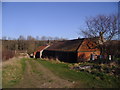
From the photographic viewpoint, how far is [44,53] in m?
40.7

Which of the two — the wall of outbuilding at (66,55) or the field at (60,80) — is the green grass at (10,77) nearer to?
the field at (60,80)

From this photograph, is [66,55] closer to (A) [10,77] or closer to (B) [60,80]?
(A) [10,77]

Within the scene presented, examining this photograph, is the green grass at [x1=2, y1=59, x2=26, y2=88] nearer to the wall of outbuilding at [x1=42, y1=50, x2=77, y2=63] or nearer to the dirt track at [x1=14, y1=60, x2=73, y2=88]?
the dirt track at [x1=14, y1=60, x2=73, y2=88]

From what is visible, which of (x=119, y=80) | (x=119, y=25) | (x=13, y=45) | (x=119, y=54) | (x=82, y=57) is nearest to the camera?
(x=119, y=80)

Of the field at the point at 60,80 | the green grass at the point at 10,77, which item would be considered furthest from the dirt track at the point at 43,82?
the green grass at the point at 10,77

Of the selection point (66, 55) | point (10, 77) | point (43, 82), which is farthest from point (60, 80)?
point (66, 55)

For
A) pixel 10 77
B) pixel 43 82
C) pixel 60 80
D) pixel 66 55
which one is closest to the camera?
pixel 43 82

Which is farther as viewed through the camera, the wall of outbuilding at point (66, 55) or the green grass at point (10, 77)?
the wall of outbuilding at point (66, 55)

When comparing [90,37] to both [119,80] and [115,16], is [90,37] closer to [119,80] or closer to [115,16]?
[115,16]

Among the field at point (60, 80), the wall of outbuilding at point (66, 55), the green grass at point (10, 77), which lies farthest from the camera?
the wall of outbuilding at point (66, 55)

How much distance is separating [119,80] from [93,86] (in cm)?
208

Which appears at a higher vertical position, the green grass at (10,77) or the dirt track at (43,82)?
the green grass at (10,77)

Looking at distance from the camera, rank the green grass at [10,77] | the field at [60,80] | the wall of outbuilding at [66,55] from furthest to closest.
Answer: the wall of outbuilding at [66,55] < the green grass at [10,77] < the field at [60,80]

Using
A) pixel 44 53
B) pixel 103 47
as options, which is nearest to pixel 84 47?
pixel 103 47
